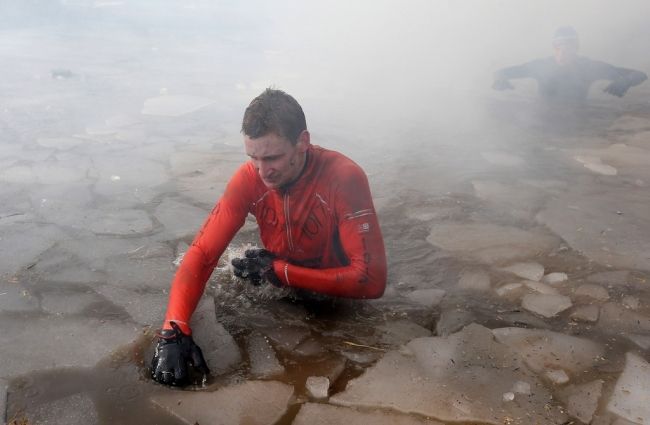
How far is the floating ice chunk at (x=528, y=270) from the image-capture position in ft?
10.3

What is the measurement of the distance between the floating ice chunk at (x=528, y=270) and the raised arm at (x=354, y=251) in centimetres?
102

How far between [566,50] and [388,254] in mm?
4746

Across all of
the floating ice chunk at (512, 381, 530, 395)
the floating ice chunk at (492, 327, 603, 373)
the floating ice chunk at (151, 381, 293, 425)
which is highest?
the floating ice chunk at (492, 327, 603, 373)

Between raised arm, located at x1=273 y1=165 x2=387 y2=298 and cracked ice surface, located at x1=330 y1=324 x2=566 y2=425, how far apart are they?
0.36 metres

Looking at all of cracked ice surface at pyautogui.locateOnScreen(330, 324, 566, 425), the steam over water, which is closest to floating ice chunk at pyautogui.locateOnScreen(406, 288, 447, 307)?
the steam over water

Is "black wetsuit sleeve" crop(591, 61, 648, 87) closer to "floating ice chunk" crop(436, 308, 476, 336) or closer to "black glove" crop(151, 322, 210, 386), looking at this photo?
"floating ice chunk" crop(436, 308, 476, 336)

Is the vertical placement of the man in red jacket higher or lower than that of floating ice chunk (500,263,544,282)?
higher

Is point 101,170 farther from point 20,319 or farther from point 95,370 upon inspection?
point 95,370

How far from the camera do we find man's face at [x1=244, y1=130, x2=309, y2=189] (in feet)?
8.03

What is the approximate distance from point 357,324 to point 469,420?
80cm

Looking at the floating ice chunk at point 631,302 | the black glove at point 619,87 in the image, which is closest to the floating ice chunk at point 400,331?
the floating ice chunk at point 631,302

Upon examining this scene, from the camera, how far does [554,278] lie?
3105mm

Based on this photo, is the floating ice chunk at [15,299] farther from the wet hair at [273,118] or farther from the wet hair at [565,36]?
the wet hair at [565,36]

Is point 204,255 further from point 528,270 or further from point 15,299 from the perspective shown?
point 528,270
